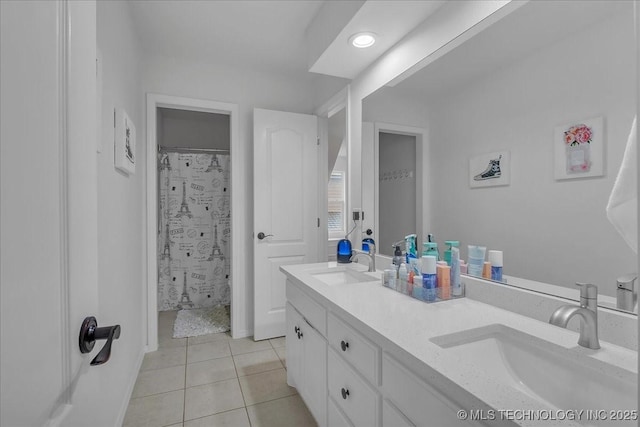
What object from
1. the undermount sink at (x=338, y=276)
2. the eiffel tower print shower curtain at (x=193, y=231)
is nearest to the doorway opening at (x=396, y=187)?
the undermount sink at (x=338, y=276)

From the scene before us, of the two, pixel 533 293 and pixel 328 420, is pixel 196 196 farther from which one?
pixel 533 293

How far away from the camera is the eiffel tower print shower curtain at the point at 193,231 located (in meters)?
3.50

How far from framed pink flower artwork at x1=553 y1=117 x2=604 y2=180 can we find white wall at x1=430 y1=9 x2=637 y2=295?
19 mm

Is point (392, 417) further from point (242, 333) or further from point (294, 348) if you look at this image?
point (242, 333)

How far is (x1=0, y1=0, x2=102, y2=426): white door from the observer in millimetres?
405

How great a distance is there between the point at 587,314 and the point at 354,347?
704 mm

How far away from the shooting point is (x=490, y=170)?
4.06 ft

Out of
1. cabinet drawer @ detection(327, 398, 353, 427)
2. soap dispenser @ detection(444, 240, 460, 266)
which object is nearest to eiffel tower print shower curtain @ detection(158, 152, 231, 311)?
cabinet drawer @ detection(327, 398, 353, 427)

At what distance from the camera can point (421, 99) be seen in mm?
1597

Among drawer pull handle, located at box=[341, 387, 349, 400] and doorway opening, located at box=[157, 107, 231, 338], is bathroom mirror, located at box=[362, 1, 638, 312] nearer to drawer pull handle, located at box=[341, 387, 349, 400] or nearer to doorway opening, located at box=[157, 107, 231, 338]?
drawer pull handle, located at box=[341, 387, 349, 400]

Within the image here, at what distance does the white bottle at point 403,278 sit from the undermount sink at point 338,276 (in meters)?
0.42

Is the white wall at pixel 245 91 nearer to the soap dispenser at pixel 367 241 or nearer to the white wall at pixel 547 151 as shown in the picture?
the soap dispenser at pixel 367 241

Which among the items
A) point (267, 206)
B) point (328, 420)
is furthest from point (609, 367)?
point (267, 206)

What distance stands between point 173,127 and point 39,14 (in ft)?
13.6
